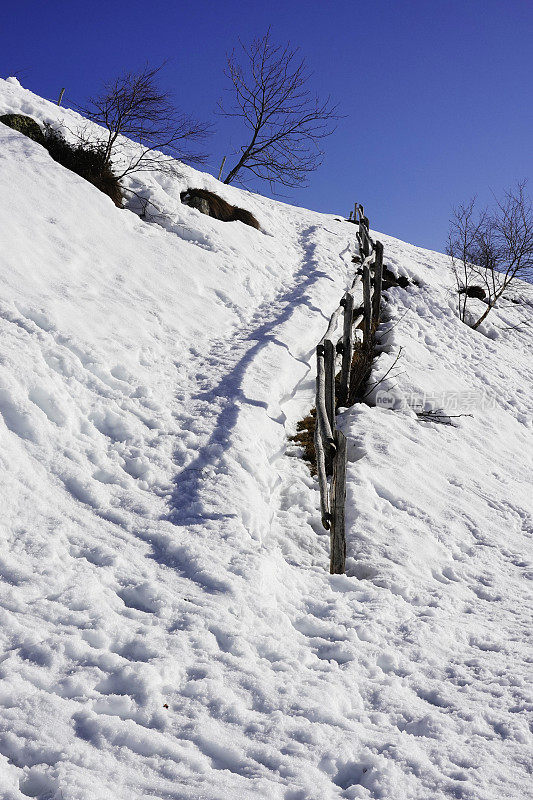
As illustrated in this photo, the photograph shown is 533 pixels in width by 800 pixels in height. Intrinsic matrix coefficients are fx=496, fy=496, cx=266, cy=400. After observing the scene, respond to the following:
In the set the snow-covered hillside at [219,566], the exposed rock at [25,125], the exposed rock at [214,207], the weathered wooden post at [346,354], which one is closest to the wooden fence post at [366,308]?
the snow-covered hillside at [219,566]

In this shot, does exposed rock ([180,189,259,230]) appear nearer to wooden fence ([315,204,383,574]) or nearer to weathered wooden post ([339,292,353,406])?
wooden fence ([315,204,383,574])

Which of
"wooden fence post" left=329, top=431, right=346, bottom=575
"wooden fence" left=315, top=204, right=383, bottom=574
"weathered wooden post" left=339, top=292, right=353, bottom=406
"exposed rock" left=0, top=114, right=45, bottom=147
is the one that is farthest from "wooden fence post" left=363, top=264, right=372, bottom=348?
"exposed rock" left=0, top=114, right=45, bottom=147

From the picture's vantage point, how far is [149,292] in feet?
25.8

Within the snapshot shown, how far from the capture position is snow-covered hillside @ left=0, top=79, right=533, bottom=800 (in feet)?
7.40

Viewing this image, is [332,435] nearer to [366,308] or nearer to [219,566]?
[219,566]

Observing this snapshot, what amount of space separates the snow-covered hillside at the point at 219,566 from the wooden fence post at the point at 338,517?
138 mm

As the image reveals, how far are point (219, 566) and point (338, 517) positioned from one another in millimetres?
1130

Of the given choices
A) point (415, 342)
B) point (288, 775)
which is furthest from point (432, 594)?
point (415, 342)

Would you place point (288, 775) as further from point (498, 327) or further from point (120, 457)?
point (498, 327)

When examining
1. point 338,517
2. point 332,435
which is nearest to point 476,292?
point 332,435

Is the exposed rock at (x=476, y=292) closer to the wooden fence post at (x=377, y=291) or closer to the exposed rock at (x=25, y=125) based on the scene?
the wooden fence post at (x=377, y=291)

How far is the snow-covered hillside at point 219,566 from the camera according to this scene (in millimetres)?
2256

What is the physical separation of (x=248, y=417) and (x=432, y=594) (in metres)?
2.53

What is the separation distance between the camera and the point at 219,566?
11.2 feet
